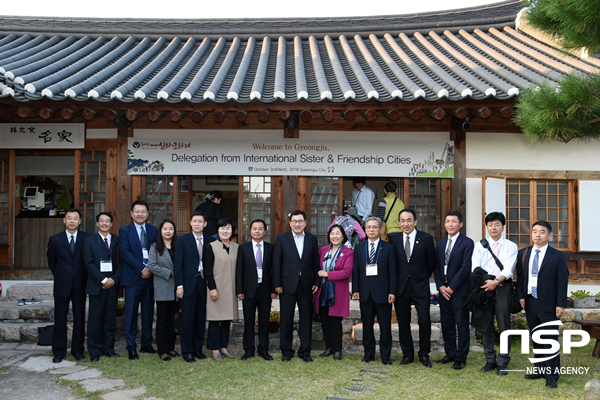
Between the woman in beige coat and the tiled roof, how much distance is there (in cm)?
204

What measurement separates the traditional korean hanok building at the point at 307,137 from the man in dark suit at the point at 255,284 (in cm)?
192

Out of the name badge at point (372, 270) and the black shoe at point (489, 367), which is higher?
the name badge at point (372, 270)

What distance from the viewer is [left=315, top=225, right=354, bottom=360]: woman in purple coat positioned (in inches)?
238

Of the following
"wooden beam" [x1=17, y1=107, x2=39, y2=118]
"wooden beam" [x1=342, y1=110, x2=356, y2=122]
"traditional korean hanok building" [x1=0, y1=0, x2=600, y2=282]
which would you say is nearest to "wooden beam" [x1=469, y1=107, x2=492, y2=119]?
"traditional korean hanok building" [x1=0, y1=0, x2=600, y2=282]

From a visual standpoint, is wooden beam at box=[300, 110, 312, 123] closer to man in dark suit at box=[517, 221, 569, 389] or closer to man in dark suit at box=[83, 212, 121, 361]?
man in dark suit at box=[83, 212, 121, 361]

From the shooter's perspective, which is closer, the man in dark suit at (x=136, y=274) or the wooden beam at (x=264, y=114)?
the man in dark suit at (x=136, y=274)

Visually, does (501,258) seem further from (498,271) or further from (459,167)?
(459,167)

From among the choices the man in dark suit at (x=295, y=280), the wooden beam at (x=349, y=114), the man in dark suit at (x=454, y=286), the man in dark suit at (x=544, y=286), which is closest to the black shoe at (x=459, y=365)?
the man in dark suit at (x=454, y=286)

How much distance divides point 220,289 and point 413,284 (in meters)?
2.29

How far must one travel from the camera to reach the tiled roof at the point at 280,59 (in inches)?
275

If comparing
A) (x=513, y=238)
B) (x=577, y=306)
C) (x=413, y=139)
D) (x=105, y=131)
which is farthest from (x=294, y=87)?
(x=577, y=306)

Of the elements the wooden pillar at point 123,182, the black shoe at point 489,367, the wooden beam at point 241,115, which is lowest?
the black shoe at point 489,367

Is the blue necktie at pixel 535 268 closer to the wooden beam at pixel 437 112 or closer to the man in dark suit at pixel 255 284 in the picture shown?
the wooden beam at pixel 437 112

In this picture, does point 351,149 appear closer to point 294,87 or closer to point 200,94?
point 294,87
